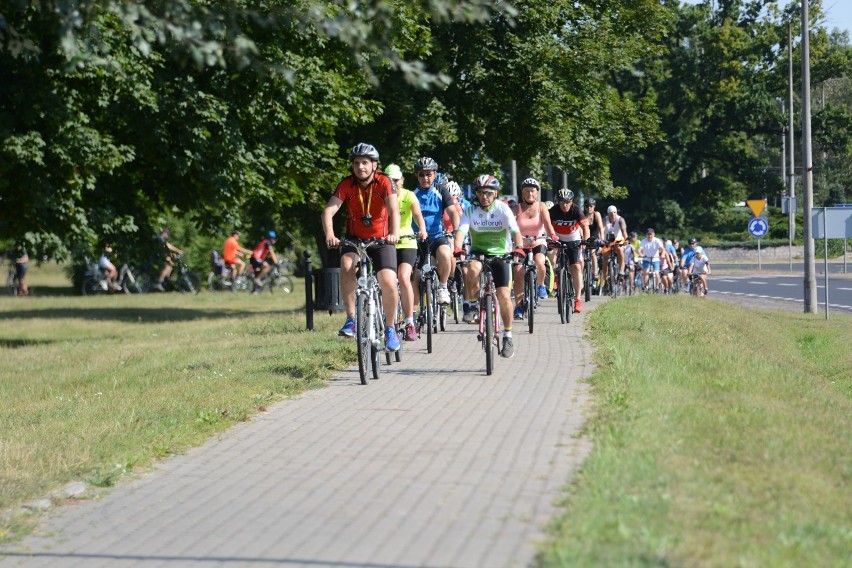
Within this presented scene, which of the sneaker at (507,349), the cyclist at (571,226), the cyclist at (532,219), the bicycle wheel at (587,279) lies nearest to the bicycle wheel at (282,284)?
the bicycle wheel at (587,279)

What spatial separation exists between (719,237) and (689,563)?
74.9m

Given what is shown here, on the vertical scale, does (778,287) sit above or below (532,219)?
below

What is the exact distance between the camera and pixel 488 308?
1188 centimetres

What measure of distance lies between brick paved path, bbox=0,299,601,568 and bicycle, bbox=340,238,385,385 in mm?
657

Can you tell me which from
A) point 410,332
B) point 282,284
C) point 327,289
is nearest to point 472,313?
point 410,332

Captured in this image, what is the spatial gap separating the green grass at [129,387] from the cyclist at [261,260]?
13036 millimetres

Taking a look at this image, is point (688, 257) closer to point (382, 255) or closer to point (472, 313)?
point (472, 313)

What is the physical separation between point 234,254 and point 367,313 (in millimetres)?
32266

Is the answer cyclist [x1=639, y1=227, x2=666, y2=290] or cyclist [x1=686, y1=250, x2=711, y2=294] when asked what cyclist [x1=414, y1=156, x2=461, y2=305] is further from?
cyclist [x1=686, y1=250, x2=711, y2=294]

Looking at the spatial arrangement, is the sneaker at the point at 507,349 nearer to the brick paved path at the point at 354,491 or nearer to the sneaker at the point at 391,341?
the sneaker at the point at 391,341

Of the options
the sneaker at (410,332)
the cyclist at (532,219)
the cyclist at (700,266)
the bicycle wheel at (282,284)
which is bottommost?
the bicycle wheel at (282,284)

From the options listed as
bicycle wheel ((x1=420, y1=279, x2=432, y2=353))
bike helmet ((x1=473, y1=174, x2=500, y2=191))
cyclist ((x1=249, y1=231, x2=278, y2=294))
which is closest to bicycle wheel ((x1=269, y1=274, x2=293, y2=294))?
cyclist ((x1=249, y1=231, x2=278, y2=294))

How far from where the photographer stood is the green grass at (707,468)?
17.2 ft

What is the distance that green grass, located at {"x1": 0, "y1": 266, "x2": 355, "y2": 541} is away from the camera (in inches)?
324
